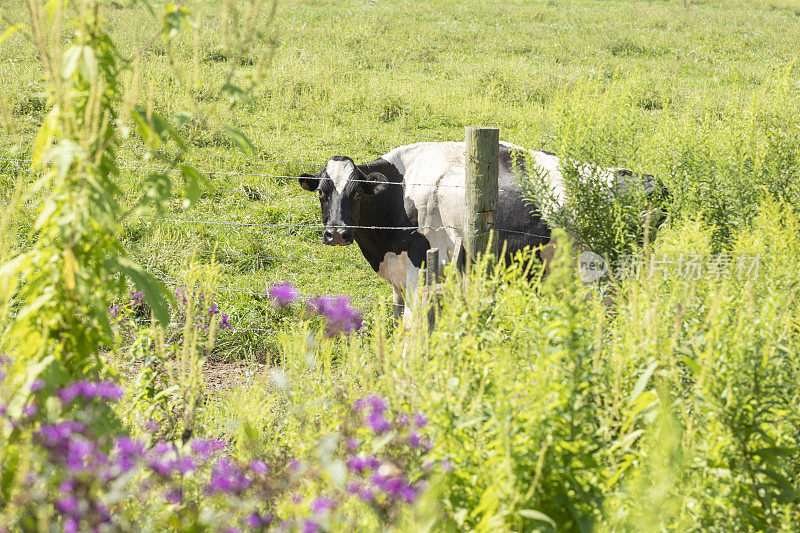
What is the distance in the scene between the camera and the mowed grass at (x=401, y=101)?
501 centimetres

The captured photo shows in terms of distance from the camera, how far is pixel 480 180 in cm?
455

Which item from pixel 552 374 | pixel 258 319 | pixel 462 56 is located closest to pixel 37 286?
pixel 552 374

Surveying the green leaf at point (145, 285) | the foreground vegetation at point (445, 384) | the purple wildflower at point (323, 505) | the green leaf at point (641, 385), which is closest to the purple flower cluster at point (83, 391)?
the foreground vegetation at point (445, 384)

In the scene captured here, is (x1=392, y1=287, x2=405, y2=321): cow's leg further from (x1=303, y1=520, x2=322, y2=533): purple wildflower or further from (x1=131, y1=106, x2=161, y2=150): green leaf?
(x1=303, y1=520, x2=322, y2=533): purple wildflower

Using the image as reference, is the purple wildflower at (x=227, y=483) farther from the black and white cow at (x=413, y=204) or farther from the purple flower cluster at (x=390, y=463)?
the black and white cow at (x=413, y=204)

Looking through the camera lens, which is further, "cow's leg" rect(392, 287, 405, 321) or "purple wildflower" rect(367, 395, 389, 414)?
"cow's leg" rect(392, 287, 405, 321)

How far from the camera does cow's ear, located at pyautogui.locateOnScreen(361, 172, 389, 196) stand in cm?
594

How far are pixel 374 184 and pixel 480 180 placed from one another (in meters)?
1.57

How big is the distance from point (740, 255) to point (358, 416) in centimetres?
174

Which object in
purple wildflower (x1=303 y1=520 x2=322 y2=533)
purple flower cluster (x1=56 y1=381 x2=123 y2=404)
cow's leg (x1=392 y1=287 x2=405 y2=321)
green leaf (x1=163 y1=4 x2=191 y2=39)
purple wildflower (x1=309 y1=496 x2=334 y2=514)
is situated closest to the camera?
purple wildflower (x1=303 y1=520 x2=322 y2=533)

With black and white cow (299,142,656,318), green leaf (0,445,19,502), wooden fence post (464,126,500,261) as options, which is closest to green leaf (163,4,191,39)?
green leaf (0,445,19,502)

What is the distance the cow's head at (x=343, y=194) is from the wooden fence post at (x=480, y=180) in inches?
52.0

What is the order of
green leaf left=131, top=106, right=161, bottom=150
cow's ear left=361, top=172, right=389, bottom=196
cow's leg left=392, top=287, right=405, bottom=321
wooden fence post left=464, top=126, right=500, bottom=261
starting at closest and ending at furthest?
green leaf left=131, top=106, right=161, bottom=150 → wooden fence post left=464, top=126, right=500, bottom=261 → cow's ear left=361, top=172, right=389, bottom=196 → cow's leg left=392, top=287, right=405, bottom=321

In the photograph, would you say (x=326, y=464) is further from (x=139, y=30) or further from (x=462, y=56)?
(x=139, y=30)
